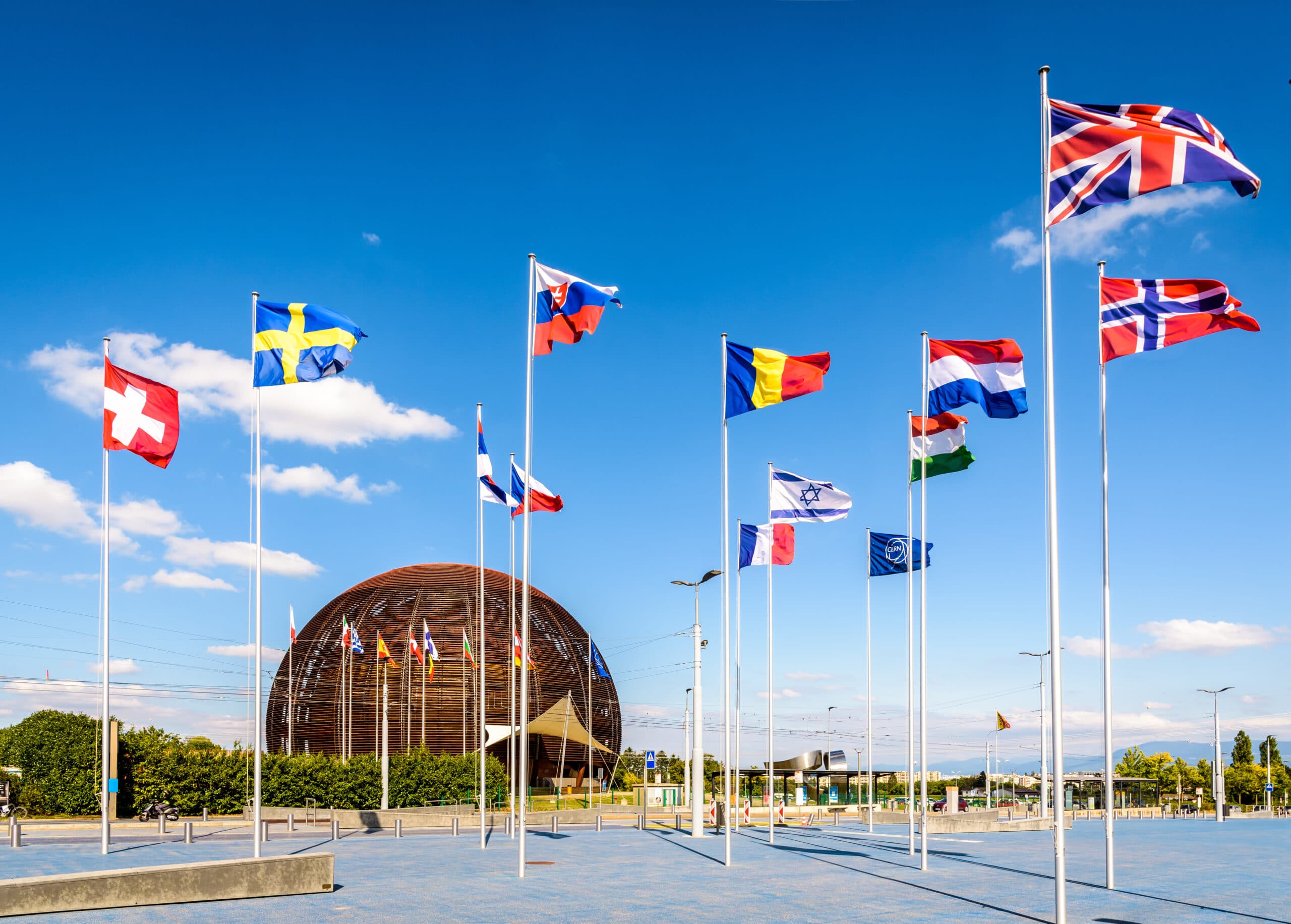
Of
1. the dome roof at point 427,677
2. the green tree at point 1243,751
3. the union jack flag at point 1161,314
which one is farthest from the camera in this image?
the green tree at point 1243,751

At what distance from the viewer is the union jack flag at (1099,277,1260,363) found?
19922 mm

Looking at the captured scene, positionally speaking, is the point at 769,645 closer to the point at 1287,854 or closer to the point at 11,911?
the point at 1287,854

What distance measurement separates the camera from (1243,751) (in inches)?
4838

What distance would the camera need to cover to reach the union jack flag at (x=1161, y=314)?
19922 mm

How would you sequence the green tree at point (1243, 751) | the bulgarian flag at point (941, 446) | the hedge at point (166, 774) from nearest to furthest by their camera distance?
1. the bulgarian flag at point (941, 446)
2. the hedge at point (166, 774)
3. the green tree at point (1243, 751)

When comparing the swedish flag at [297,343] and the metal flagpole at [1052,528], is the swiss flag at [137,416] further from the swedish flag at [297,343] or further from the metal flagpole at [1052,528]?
the metal flagpole at [1052,528]

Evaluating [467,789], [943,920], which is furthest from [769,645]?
[467,789]

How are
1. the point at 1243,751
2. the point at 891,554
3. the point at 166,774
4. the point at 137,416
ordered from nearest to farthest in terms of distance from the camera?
1. the point at 137,416
2. the point at 891,554
3. the point at 166,774
4. the point at 1243,751

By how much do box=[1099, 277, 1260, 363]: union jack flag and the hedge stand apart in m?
42.6

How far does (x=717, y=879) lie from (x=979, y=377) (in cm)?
1216

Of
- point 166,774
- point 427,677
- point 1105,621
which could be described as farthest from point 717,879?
point 427,677

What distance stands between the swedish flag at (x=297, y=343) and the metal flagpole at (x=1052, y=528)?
50.0ft

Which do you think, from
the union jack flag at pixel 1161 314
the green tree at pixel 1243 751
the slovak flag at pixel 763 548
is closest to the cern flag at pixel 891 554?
the slovak flag at pixel 763 548

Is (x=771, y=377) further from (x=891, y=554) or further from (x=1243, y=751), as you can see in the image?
(x=1243, y=751)
